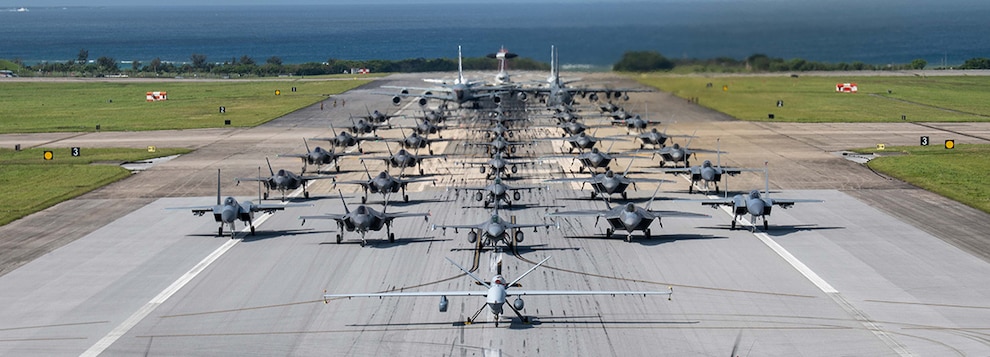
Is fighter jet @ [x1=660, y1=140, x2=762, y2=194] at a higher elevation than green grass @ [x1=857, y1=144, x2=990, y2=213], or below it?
higher

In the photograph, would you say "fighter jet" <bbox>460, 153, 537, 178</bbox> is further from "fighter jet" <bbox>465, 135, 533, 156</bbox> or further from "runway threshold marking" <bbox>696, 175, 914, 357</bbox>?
"runway threshold marking" <bbox>696, 175, 914, 357</bbox>

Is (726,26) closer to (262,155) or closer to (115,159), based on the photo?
(262,155)

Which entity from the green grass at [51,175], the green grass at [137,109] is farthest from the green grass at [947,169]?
the green grass at [137,109]

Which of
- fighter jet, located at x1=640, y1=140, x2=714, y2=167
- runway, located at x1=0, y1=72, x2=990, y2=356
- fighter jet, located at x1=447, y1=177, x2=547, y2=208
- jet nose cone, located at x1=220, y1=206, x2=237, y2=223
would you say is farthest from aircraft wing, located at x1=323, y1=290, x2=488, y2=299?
fighter jet, located at x1=640, y1=140, x2=714, y2=167

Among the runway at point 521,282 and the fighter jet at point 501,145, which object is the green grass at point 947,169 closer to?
the runway at point 521,282

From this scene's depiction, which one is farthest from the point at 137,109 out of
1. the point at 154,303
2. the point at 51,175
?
the point at 154,303

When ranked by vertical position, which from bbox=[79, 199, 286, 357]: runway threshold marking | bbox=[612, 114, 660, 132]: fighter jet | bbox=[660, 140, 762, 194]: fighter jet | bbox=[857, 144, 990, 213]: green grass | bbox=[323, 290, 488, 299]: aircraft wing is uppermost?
bbox=[612, 114, 660, 132]: fighter jet
